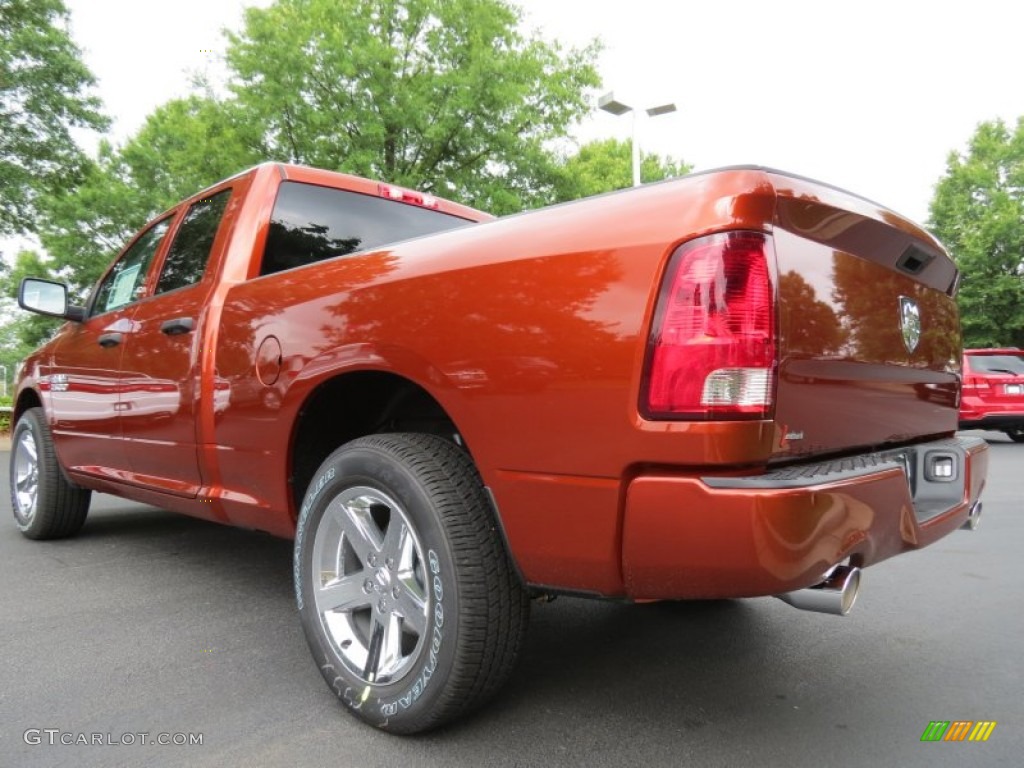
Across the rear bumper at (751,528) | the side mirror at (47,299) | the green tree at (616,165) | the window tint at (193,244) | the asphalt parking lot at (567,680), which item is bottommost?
the asphalt parking lot at (567,680)

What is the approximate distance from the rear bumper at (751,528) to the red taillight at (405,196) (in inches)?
95.4

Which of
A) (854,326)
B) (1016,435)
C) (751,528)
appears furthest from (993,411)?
(751,528)

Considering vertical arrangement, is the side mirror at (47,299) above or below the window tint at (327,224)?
below

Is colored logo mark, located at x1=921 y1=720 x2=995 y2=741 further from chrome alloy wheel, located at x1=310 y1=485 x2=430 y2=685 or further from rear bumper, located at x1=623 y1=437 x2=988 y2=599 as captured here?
chrome alloy wheel, located at x1=310 y1=485 x2=430 y2=685

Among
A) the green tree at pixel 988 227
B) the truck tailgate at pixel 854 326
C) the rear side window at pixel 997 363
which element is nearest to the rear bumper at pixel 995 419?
the rear side window at pixel 997 363

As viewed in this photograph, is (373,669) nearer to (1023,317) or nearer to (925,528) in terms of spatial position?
(925,528)

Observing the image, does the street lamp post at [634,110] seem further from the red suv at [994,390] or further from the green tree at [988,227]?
the green tree at [988,227]

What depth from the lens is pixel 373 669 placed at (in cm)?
208

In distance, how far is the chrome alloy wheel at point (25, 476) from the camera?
14.9 feet

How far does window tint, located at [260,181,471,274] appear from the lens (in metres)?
3.17

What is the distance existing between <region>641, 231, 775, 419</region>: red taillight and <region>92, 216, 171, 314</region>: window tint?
3130mm

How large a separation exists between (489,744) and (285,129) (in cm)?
1457

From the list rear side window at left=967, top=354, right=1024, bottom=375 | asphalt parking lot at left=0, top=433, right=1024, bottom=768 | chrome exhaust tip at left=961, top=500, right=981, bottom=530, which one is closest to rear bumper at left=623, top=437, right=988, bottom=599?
asphalt parking lot at left=0, top=433, right=1024, bottom=768

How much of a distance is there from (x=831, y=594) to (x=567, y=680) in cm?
106
